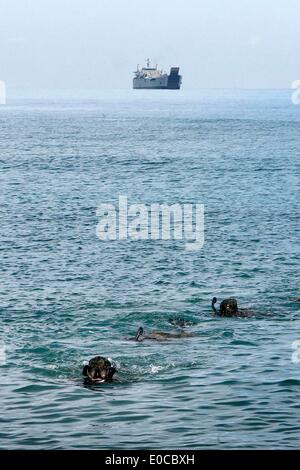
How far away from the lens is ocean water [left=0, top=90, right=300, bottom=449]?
26.3 meters

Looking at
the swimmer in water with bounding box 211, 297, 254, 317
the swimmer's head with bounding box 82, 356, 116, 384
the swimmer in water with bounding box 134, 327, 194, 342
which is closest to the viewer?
the swimmer's head with bounding box 82, 356, 116, 384

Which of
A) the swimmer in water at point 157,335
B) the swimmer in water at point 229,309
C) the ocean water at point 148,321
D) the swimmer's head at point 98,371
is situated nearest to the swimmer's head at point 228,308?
the swimmer in water at point 229,309

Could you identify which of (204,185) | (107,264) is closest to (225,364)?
(107,264)

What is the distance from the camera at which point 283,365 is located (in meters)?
32.2

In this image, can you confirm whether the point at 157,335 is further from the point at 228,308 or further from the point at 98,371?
the point at 98,371

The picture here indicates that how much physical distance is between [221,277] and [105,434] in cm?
2321

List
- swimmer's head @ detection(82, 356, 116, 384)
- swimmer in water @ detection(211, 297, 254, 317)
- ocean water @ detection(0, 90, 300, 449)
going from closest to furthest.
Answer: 1. ocean water @ detection(0, 90, 300, 449)
2. swimmer's head @ detection(82, 356, 116, 384)
3. swimmer in water @ detection(211, 297, 254, 317)

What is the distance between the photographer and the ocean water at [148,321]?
86.4 ft

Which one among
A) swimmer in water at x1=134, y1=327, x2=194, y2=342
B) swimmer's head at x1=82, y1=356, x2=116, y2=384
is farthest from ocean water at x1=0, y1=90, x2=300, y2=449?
swimmer in water at x1=134, y1=327, x2=194, y2=342

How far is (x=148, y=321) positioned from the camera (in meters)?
39.0

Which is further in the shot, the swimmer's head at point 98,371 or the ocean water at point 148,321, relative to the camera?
the swimmer's head at point 98,371

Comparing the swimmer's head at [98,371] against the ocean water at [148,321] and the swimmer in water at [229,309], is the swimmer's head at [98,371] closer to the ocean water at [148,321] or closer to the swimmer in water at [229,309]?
the ocean water at [148,321]

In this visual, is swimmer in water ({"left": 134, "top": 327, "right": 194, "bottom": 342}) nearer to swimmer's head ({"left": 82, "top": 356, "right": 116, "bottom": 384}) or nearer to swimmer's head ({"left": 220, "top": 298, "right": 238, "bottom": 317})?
swimmer's head ({"left": 220, "top": 298, "right": 238, "bottom": 317})

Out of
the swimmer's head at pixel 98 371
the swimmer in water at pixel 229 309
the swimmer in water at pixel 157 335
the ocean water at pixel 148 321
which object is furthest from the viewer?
the swimmer in water at pixel 229 309
